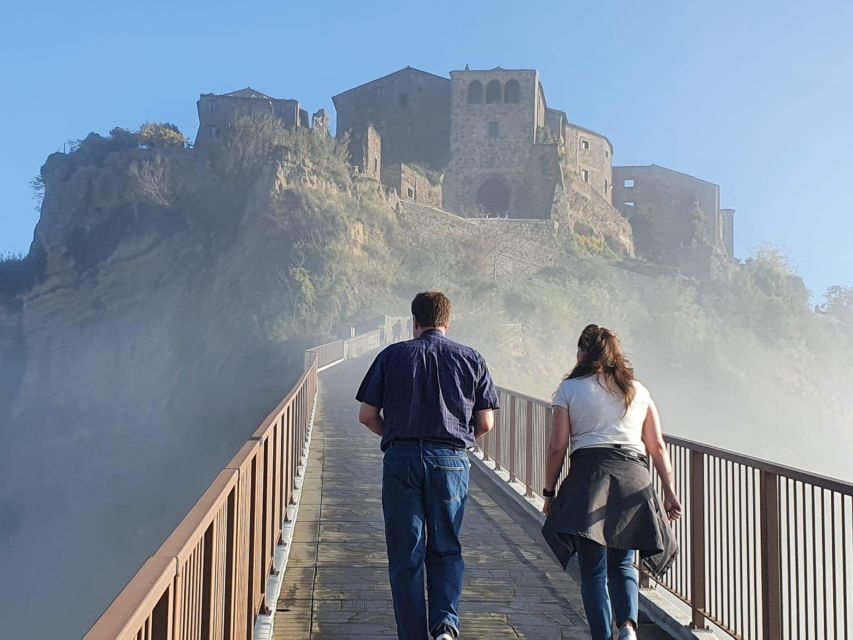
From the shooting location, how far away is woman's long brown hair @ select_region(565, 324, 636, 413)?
14.9ft

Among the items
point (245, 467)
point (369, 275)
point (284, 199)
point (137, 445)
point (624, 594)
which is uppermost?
point (284, 199)

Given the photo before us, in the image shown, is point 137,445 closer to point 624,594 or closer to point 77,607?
point 77,607

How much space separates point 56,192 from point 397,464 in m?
61.6

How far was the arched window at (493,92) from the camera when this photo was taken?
206 feet

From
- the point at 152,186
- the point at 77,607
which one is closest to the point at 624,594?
the point at 77,607

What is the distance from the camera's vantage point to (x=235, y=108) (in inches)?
2315

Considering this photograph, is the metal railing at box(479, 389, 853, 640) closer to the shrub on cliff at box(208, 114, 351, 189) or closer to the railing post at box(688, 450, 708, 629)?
the railing post at box(688, 450, 708, 629)

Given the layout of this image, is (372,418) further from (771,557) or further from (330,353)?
(330,353)

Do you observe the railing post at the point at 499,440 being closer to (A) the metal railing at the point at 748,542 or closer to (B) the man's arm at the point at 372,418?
(A) the metal railing at the point at 748,542

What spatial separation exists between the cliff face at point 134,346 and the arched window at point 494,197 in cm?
1768

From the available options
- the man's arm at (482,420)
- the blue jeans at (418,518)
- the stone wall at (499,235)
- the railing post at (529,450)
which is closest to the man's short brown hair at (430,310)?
the man's arm at (482,420)

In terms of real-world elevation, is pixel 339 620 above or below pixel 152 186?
below

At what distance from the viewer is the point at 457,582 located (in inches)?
182

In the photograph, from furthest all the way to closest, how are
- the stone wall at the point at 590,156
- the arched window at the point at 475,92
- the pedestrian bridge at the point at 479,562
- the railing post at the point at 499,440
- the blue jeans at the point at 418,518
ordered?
the stone wall at the point at 590,156
the arched window at the point at 475,92
the railing post at the point at 499,440
the blue jeans at the point at 418,518
the pedestrian bridge at the point at 479,562
